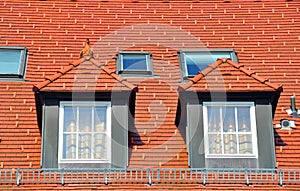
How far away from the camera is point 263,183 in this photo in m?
14.6

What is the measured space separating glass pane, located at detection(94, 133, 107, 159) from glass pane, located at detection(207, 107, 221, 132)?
2.20 m

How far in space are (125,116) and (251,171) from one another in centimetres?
282

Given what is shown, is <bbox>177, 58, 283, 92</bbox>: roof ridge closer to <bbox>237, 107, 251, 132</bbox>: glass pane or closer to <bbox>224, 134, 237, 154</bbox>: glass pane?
<bbox>237, 107, 251, 132</bbox>: glass pane

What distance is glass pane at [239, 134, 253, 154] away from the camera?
603 inches

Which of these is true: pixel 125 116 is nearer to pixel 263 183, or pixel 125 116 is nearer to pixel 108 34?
pixel 263 183

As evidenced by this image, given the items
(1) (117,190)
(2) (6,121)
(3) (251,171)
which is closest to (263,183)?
(3) (251,171)

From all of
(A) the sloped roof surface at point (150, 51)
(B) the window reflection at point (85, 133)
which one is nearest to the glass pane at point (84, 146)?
(B) the window reflection at point (85, 133)

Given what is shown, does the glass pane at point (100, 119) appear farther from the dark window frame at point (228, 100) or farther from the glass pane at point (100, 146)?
the dark window frame at point (228, 100)

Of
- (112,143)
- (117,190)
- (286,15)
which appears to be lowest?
(117,190)

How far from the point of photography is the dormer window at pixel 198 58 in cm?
1770

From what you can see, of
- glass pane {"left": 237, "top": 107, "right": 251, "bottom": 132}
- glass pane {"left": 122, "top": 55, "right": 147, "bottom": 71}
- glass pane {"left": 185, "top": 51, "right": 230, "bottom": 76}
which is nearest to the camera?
glass pane {"left": 237, "top": 107, "right": 251, "bottom": 132}

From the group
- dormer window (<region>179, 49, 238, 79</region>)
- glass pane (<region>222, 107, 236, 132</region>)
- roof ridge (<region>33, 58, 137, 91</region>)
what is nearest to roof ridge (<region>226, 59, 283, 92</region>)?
glass pane (<region>222, 107, 236, 132</region>)

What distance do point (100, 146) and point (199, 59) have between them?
4308 millimetres

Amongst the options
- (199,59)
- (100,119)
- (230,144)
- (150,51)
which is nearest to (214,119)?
(230,144)
